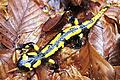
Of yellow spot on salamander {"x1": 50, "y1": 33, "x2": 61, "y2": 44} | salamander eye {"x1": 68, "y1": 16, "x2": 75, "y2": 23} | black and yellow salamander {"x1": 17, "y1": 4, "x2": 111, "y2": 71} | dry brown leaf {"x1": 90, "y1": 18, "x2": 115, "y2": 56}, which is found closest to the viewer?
black and yellow salamander {"x1": 17, "y1": 4, "x2": 111, "y2": 71}

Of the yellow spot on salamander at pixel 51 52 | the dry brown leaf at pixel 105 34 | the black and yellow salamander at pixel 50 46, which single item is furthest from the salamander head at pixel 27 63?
the dry brown leaf at pixel 105 34

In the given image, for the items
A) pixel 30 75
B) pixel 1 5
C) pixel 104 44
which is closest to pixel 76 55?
pixel 104 44

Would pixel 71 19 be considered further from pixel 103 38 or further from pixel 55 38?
pixel 103 38

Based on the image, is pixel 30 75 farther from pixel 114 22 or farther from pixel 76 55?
pixel 114 22

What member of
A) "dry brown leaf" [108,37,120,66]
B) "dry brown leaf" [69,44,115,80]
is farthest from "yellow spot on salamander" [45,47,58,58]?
"dry brown leaf" [108,37,120,66]

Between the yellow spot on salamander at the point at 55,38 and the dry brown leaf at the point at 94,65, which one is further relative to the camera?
the yellow spot on salamander at the point at 55,38

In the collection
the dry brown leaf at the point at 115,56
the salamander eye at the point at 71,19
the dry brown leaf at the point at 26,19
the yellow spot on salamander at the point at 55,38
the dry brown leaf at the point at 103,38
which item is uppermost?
the dry brown leaf at the point at 26,19

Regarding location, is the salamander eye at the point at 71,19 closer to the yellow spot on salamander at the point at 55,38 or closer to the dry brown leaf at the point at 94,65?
the yellow spot on salamander at the point at 55,38

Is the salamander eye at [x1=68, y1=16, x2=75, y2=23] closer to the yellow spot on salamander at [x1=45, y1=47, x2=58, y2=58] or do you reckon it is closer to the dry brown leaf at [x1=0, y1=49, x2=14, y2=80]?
the yellow spot on salamander at [x1=45, y1=47, x2=58, y2=58]
